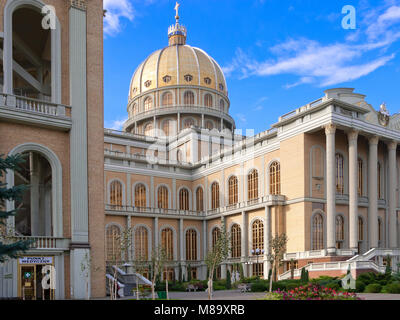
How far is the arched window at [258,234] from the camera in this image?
4975 centimetres

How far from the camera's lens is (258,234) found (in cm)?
5031

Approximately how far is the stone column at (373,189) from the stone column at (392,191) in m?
2.78

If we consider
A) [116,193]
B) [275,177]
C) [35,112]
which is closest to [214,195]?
[275,177]

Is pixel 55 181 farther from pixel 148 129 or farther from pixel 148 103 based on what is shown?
pixel 148 103

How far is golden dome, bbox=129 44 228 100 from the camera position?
263 feet

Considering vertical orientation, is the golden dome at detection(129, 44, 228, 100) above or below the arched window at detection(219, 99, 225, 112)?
above

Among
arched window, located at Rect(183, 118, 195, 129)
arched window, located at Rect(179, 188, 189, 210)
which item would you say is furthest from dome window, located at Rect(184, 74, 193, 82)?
arched window, located at Rect(179, 188, 189, 210)

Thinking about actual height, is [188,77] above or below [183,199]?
above

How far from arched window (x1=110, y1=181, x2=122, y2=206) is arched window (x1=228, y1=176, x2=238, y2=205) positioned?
1332cm

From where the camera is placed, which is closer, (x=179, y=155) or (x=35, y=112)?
(x=35, y=112)

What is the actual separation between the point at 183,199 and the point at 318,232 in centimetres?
2186

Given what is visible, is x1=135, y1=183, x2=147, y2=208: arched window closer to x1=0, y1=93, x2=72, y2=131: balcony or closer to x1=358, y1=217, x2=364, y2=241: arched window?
x1=358, y1=217, x2=364, y2=241: arched window

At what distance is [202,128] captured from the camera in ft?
243
